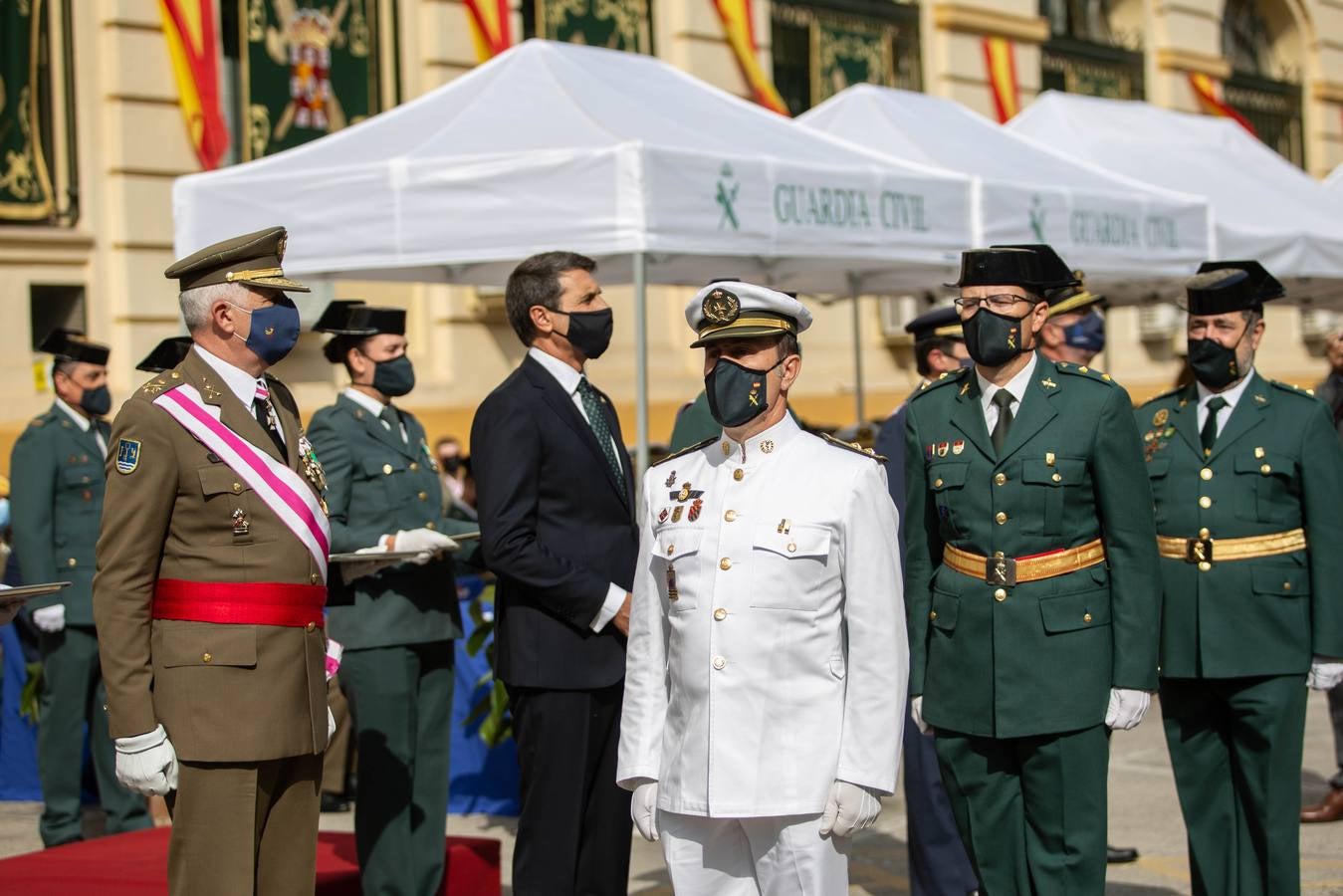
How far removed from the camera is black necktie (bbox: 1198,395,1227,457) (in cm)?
524

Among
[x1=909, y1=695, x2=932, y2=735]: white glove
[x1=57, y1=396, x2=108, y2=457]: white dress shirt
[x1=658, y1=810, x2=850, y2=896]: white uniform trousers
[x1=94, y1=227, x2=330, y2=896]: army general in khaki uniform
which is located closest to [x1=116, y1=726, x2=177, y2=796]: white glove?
[x1=94, y1=227, x2=330, y2=896]: army general in khaki uniform

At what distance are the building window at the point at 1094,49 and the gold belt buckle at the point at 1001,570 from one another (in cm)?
1594

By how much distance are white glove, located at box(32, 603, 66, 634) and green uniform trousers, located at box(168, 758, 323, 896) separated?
314cm

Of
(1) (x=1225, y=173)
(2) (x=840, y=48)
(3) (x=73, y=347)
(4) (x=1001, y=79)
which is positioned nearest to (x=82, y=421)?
(3) (x=73, y=347)

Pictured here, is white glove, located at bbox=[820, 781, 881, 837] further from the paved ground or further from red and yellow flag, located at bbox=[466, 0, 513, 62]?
red and yellow flag, located at bbox=[466, 0, 513, 62]

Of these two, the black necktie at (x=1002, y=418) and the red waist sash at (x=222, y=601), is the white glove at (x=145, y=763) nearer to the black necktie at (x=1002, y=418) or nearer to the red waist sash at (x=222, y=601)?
the red waist sash at (x=222, y=601)

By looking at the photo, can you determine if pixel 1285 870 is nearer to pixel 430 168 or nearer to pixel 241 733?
pixel 241 733

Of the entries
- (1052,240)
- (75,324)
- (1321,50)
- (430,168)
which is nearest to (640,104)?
(430,168)

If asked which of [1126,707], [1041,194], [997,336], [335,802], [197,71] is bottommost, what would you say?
[335,802]

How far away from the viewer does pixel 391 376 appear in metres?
5.73

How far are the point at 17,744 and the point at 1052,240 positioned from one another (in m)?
5.62

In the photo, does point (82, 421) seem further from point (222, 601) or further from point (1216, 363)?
point (1216, 363)

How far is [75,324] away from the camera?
11617mm

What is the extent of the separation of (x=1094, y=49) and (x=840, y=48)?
4.44 meters
